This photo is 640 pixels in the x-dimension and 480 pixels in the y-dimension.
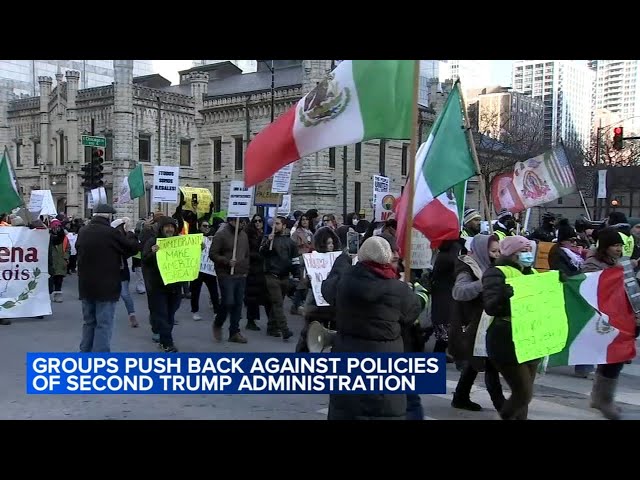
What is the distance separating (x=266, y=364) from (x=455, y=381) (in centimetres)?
291

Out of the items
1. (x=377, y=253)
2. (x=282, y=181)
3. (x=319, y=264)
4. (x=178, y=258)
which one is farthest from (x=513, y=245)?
(x=282, y=181)

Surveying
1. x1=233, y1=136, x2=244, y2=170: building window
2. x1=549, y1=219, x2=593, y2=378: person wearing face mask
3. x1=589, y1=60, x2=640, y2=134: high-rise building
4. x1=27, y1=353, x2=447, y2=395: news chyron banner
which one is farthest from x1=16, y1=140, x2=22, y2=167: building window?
x1=27, y1=353, x2=447, y2=395: news chyron banner

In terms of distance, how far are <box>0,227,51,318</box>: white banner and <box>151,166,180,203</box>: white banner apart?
3.46m

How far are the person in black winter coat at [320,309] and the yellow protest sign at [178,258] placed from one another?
5.06 feet

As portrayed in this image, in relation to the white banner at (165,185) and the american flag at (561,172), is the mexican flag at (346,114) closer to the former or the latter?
the american flag at (561,172)

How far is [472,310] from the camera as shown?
6.10 meters

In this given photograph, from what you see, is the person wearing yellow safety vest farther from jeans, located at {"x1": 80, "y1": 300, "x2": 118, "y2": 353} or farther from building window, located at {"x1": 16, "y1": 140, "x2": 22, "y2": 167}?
building window, located at {"x1": 16, "y1": 140, "x2": 22, "y2": 167}

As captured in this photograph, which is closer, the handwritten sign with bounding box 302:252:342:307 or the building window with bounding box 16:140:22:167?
the handwritten sign with bounding box 302:252:342:307

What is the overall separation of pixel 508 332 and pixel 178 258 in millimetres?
4587

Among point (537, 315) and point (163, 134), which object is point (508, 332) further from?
point (163, 134)

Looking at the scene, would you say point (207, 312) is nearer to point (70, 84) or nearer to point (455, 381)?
point (455, 381)

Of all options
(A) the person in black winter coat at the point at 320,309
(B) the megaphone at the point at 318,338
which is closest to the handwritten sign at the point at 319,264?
(A) the person in black winter coat at the point at 320,309

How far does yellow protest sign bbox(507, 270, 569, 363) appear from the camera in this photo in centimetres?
520

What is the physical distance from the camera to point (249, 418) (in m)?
6.14
